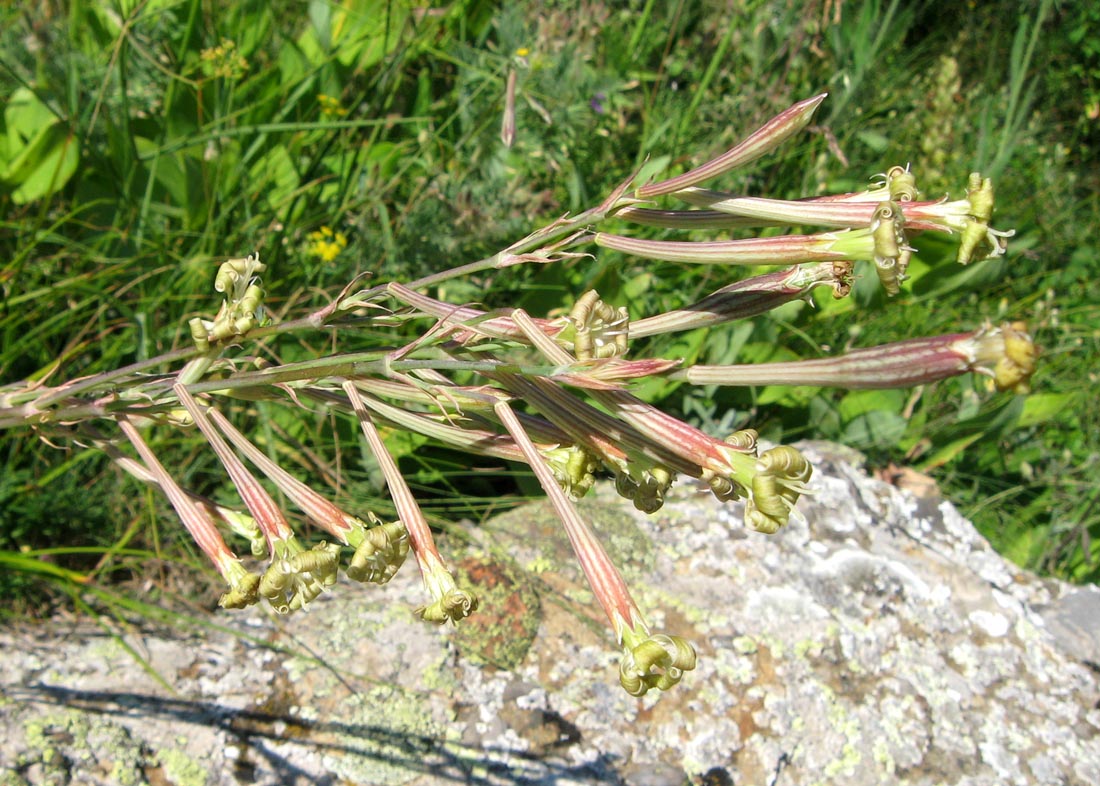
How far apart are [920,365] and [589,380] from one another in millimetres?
387

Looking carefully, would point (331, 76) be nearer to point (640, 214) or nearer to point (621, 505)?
point (621, 505)

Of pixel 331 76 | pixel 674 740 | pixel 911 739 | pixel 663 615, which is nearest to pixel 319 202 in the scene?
pixel 331 76

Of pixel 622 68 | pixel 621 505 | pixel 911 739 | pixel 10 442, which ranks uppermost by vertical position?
pixel 622 68

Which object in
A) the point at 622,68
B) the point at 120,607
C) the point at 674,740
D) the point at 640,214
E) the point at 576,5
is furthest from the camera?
the point at 576,5

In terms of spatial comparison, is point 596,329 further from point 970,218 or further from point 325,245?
point 325,245

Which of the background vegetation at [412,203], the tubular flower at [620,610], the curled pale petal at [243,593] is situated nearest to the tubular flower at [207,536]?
the curled pale petal at [243,593]

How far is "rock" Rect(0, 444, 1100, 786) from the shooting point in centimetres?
185

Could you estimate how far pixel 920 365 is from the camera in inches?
41.1

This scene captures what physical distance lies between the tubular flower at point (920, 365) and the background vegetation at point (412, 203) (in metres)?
1.25

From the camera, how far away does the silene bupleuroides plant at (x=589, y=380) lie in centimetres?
109

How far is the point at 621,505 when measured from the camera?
252 centimetres

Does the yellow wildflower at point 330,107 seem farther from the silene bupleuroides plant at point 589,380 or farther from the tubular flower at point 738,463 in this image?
the tubular flower at point 738,463

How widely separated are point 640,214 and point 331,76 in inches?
84.5

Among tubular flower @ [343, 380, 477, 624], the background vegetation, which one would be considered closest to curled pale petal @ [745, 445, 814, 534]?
tubular flower @ [343, 380, 477, 624]
